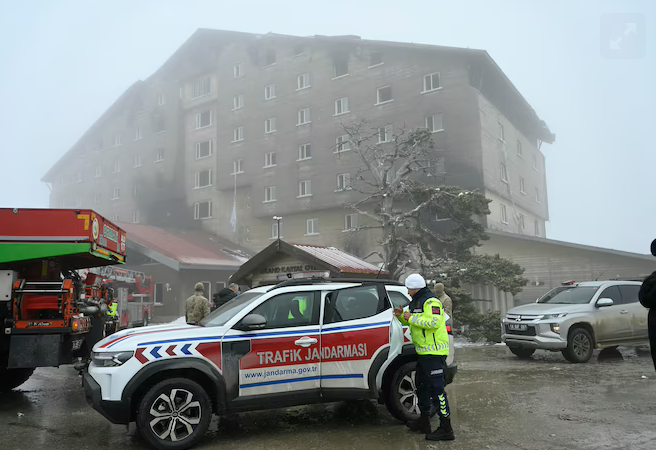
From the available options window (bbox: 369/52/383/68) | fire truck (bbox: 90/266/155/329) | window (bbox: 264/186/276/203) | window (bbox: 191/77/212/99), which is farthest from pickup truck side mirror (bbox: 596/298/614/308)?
window (bbox: 191/77/212/99)

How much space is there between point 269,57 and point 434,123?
13651 mm

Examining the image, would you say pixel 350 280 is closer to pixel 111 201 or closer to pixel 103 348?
pixel 103 348

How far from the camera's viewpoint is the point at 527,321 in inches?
476

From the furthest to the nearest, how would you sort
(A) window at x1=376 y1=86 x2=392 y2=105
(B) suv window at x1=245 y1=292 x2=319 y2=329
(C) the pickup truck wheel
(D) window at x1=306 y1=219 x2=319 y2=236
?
(D) window at x1=306 y1=219 x2=319 y2=236 < (A) window at x1=376 y1=86 x2=392 y2=105 < (C) the pickup truck wheel < (B) suv window at x1=245 y1=292 x2=319 y2=329

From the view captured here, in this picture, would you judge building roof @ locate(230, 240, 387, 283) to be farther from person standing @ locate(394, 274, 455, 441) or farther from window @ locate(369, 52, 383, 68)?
window @ locate(369, 52, 383, 68)

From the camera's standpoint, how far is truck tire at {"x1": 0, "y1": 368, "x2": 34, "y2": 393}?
877 centimetres

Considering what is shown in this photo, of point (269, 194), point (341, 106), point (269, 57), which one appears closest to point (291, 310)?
point (341, 106)

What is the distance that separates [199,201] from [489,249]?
21449mm

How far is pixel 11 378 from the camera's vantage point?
8.88 m

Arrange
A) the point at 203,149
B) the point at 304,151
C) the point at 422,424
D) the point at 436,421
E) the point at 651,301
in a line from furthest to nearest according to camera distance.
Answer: the point at 203,149 < the point at 304,151 < the point at 436,421 < the point at 422,424 < the point at 651,301

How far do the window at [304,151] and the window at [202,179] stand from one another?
8562 millimetres

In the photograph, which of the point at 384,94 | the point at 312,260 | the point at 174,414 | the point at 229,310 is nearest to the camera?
the point at 174,414

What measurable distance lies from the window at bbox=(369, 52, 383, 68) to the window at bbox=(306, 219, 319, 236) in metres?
9.55

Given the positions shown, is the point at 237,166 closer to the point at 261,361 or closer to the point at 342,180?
the point at 342,180
